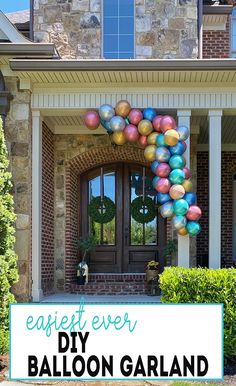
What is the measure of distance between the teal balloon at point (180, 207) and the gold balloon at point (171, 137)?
2.98 feet

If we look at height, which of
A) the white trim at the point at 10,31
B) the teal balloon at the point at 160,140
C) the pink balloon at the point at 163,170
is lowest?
the pink balloon at the point at 163,170

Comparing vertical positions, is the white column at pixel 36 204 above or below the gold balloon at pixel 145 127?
below

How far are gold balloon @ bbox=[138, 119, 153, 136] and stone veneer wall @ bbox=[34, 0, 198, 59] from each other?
191cm

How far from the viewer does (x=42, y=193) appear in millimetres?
10258

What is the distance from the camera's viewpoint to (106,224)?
39.3ft

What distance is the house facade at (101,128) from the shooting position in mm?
9297

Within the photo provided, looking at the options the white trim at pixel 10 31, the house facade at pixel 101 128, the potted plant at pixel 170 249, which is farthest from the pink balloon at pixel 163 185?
the white trim at pixel 10 31

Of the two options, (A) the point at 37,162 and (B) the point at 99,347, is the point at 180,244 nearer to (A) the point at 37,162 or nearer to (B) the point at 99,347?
(A) the point at 37,162

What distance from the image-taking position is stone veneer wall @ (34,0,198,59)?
34.9 feet

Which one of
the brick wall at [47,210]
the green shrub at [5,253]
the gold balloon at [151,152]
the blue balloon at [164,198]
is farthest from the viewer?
the brick wall at [47,210]

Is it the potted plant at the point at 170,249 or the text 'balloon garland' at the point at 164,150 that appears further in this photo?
the potted plant at the point at 170,249

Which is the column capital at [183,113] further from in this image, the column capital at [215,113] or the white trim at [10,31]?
the white trim at [10,31]

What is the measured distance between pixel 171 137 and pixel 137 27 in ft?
9.16

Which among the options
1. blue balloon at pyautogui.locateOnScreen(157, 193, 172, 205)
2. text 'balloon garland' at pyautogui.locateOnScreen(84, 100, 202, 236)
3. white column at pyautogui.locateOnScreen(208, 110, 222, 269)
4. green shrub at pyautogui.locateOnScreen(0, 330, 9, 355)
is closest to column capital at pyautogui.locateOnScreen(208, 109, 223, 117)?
white column at pyautogui.locateOnScreen(208, 110, 222, 269)
